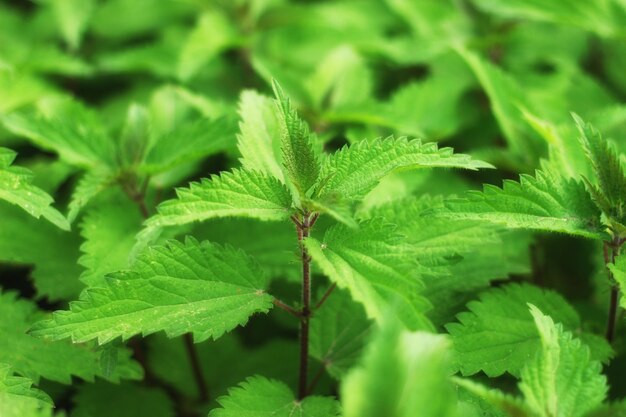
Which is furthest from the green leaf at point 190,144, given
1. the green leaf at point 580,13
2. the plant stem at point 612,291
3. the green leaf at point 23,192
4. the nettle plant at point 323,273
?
the green leaf at point 580,13

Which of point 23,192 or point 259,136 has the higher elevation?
point 259,136

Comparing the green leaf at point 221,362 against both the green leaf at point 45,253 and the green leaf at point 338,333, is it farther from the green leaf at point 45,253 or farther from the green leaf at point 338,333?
the green leaf at point 45,253

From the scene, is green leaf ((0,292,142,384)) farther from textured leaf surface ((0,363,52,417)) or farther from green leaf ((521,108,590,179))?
green leaf ((521,108,590,179))

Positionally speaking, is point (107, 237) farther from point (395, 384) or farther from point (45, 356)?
point (395, 384)

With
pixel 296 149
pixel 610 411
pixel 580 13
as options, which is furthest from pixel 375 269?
pixel 580 13

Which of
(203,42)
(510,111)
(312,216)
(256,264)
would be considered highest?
(203,42)

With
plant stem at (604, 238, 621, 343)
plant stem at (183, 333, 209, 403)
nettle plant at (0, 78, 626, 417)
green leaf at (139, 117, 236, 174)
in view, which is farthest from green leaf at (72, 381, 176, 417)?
plant stem at (604, 238, 621, 343)

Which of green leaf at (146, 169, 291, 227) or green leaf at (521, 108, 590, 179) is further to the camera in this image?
green leaf at (521, 108, 590, 179)
